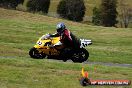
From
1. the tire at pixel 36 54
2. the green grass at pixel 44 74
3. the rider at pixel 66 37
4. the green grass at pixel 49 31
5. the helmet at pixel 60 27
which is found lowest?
the green grass at pixel 49 31

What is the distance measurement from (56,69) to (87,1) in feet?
381

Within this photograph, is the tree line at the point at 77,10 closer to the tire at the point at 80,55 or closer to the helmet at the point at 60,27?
the tire at the point at 80,55

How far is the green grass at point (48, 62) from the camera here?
57.3 ft

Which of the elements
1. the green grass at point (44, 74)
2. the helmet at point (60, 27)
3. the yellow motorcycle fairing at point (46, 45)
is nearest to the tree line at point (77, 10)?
the yellow motorcycle fairing at point (46, 45)

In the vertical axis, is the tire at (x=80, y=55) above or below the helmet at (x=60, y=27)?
below

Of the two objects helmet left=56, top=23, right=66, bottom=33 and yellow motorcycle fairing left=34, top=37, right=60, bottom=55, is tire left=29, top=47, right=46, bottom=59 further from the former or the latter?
helmet left=56, top=23, right=66, bottom=33

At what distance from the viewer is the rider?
2171cm

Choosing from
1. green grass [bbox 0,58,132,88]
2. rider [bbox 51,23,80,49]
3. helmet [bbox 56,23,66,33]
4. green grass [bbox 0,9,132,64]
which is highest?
helmet [bbox 56,23,66,33]

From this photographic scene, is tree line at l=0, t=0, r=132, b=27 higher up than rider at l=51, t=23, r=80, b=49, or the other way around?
rider at l=51, t=23, r=80, b=49

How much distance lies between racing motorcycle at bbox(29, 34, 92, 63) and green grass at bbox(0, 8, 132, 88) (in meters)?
0.49

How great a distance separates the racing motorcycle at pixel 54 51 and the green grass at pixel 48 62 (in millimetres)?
493

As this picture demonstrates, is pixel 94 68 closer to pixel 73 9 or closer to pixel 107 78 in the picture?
pixel 107 78

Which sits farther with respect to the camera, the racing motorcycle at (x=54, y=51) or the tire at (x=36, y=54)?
the tire at (x=36, y=54)

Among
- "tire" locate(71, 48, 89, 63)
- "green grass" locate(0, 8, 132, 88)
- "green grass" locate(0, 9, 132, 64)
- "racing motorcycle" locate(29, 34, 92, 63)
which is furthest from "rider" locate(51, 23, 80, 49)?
"green grass" locate(0, 9, 132, 64)
